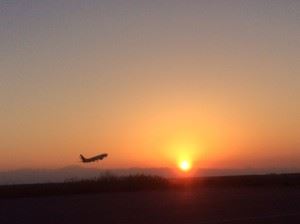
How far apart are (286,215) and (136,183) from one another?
25.7 metres

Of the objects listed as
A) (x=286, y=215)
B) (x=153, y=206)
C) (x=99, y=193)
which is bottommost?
(x=286, y=215)

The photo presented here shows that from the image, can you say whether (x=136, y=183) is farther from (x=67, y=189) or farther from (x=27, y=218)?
(x=27, y=218)

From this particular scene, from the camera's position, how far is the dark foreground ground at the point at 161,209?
A: 1066 inches

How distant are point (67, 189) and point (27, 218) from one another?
69.6 ft

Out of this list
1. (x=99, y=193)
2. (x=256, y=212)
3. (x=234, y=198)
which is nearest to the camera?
(x=256, y=212)

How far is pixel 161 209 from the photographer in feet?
103

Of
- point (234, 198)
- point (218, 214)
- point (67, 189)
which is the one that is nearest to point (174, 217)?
point (218, 214)

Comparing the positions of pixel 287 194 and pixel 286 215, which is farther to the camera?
pixel 287 194

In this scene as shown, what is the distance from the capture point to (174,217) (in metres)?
27.5

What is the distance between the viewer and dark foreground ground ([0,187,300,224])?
88.8 ft

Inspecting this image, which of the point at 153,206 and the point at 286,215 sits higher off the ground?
the point at 153,206

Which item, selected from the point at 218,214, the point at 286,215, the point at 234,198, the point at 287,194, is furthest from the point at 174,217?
the point at 287,194

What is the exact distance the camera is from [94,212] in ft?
102

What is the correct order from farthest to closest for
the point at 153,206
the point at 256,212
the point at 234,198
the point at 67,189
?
the point at 67,189 → the point at 234,198 → the point at 153,206 → the point at 256,212
